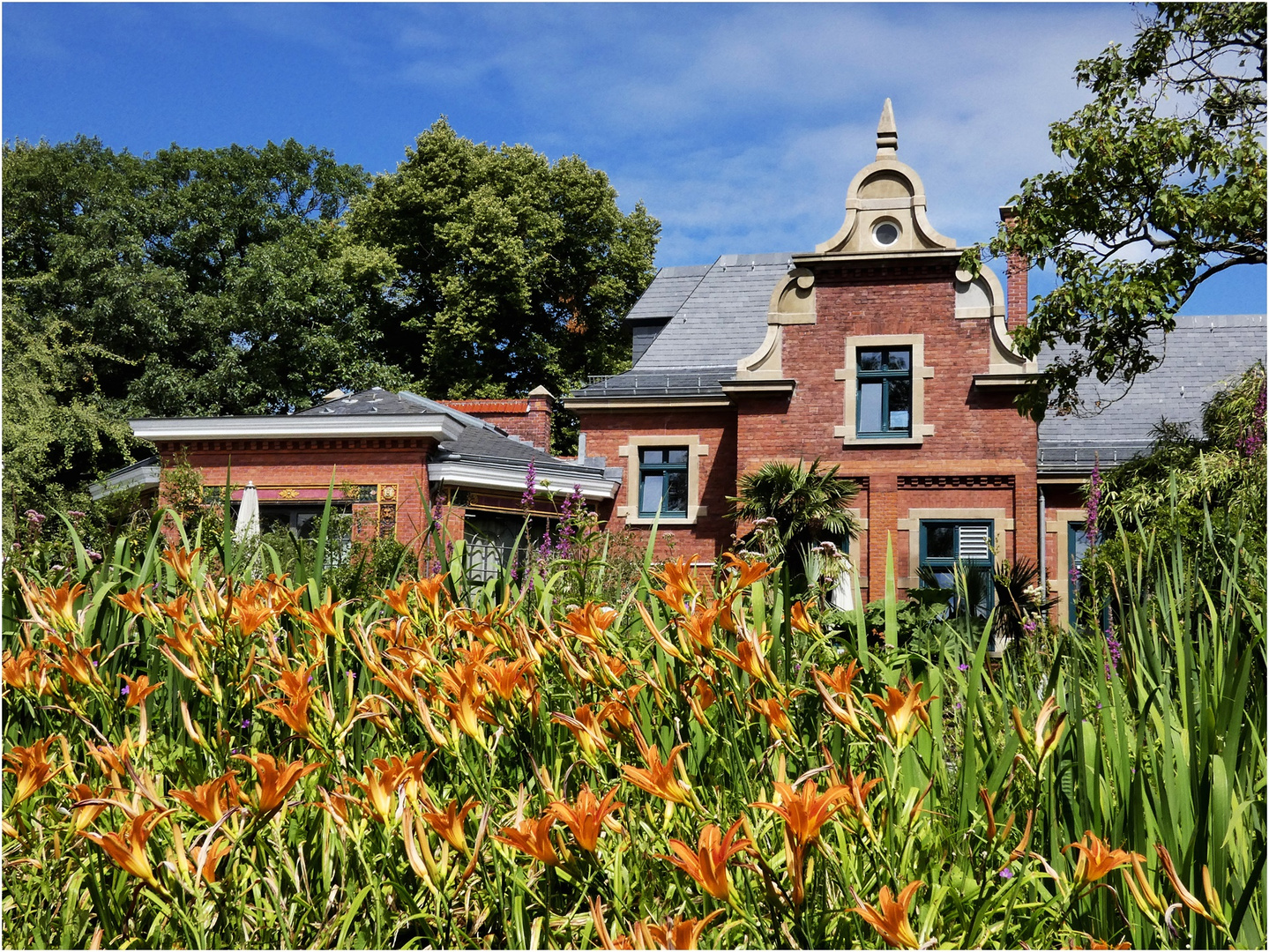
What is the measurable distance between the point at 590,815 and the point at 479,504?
16522mm

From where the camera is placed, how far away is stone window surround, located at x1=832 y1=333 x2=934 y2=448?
16922 millimetres

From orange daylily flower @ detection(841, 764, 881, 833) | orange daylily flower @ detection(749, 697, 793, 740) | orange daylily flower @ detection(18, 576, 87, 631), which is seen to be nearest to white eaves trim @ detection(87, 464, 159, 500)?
orange daylily flower @ detection(18, 576, 87, 631)

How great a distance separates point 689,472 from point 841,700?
17.5m

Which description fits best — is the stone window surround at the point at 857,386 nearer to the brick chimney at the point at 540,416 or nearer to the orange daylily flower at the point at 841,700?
the brick chimney at the point at 540,416

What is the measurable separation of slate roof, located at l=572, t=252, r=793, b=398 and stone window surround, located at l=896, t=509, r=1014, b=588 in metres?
Answer: 4.37

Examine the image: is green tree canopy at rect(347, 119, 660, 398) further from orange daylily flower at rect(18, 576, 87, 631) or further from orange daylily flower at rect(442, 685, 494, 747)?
orange daylily flower at rect(442, 685, 494, 747)

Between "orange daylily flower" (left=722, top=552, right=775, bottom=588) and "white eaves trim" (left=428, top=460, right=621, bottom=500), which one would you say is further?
"white eaves trim" (left=428, top=460, right=621, bottom=500)

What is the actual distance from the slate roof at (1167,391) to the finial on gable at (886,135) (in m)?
4.98

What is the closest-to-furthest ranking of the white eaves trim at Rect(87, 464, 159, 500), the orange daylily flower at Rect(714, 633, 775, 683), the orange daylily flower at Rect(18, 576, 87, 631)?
1. the orange daylily flower at Rect(714, 633, 775, 683)
2. the orange daylily flower at Rect(18, 576, 87, 631)
3. the white eaves trim at Rect(87, 464, 159, 500)

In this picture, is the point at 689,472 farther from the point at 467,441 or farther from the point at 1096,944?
the point at 1096,944

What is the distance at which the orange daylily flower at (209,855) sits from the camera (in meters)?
1.24

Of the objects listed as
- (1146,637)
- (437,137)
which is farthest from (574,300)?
(1146,637)

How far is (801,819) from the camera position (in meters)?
1.11

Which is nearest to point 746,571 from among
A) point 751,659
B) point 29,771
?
point 751,659
